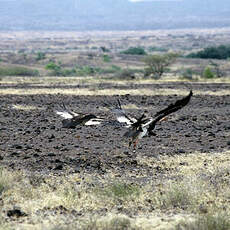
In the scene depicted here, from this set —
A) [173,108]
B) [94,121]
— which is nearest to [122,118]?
[94,121]

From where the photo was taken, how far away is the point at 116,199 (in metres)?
9.76

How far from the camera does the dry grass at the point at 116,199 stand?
8336mm

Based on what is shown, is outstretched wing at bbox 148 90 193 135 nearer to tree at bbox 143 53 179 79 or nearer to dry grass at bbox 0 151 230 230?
dry grass at bbox 0 151 230 230

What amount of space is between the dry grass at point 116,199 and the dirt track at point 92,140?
1039mm

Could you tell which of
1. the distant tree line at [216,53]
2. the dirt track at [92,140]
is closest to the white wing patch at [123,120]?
the dirt track at [92,140]

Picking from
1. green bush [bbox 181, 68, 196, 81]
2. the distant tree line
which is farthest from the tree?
the distant tree line

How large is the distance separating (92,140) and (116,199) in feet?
21.0

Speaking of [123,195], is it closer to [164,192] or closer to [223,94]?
[164,192]

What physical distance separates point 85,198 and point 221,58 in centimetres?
7772

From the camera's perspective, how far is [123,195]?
988 centimetres

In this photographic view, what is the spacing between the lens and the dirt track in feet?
42.3

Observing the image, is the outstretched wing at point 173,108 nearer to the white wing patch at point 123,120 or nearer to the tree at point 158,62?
the white wing patch at point 123,120

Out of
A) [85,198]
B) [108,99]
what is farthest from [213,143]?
[108,99]

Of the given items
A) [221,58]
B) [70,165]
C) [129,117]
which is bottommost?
[221,58]
